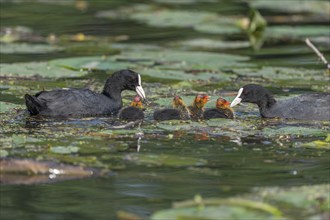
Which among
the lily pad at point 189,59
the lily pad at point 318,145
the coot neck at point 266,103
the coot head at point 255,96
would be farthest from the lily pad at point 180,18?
the lily pad at point 318,145

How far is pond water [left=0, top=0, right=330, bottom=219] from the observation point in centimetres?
859

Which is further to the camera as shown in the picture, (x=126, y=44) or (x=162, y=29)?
(x=162, y=29)

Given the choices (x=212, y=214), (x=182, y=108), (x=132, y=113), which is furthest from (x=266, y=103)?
(x=212, y=214)

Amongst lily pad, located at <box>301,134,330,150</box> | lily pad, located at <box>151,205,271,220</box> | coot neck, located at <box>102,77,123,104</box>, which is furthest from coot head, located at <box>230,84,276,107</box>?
lily pad, located at <box>151,205,271,220</box>

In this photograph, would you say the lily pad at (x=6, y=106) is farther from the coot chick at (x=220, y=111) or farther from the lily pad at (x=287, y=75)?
the lily pad at (x=287, y=75)

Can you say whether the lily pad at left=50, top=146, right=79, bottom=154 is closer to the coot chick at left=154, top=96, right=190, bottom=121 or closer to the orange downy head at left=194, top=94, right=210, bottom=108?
the coot chick at left=154, top=96, right=190, bottom=121

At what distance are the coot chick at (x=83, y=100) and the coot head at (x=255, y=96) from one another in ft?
4.29

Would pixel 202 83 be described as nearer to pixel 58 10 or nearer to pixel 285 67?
pixel 285 67

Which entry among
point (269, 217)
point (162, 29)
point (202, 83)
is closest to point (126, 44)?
point (162, 29)

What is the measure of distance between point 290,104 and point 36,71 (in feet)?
14.1

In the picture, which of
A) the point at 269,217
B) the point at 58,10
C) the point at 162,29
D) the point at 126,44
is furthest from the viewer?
the point at 58,10

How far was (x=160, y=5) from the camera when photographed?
2333 cm

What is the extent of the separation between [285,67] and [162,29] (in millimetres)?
4814

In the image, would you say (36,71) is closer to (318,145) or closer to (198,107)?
(198,107)
